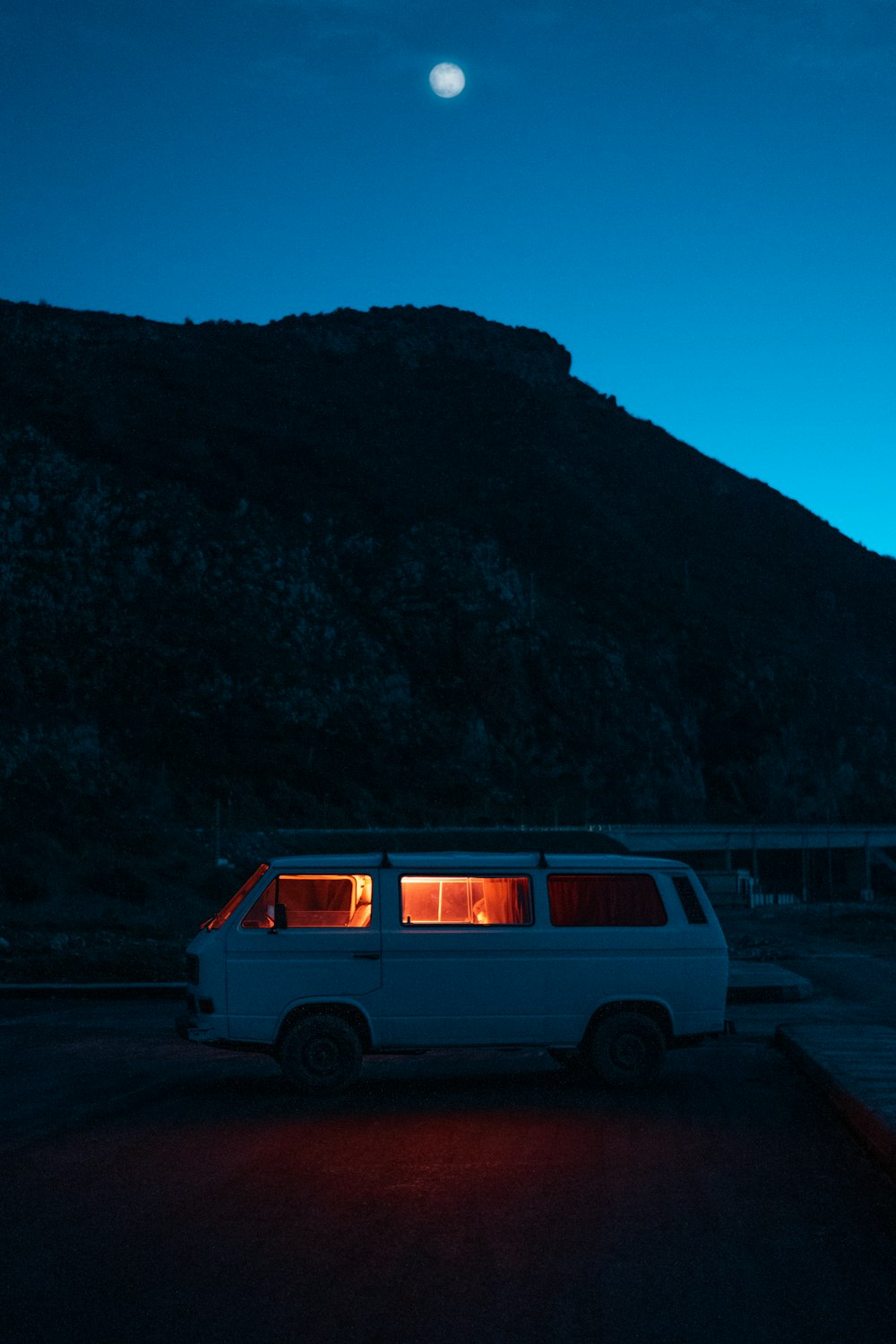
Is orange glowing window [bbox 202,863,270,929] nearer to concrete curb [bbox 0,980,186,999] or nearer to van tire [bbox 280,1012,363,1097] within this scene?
van tire [bbox 280,1012,363,1097]

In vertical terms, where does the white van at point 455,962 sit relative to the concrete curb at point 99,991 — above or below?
above

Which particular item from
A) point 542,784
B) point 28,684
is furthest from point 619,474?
point 28,684

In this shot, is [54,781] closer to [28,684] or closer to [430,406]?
[28,684]

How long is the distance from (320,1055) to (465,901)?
1.88 metres

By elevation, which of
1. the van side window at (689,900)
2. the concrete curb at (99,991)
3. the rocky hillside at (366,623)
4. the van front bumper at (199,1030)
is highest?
the rocky hillside at (366,623)

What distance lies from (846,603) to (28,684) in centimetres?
7074

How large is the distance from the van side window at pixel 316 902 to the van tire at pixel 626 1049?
240 centimetres

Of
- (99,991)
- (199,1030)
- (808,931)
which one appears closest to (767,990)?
(99,991)

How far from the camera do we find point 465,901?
12.7 m

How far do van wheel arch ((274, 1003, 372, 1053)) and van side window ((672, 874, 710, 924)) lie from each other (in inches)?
126

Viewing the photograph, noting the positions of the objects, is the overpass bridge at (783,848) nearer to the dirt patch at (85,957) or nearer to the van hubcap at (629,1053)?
the dirt patch at (85,957)

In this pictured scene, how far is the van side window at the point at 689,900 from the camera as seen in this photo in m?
13.2

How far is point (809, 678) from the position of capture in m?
99.8

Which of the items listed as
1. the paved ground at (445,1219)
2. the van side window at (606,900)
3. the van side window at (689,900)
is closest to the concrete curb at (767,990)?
the van side window at (689,900)
